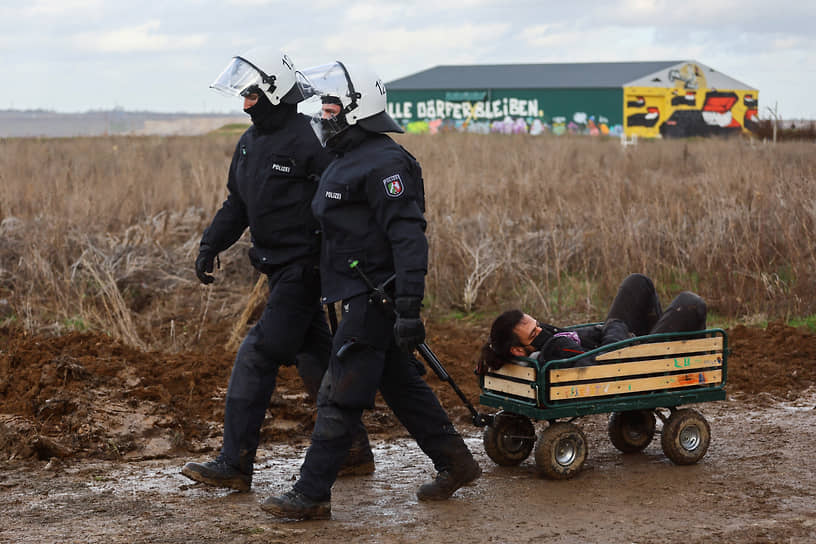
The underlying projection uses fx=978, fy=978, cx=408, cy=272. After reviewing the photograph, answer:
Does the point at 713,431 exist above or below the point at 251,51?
below

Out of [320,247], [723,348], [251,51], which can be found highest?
[251,51]

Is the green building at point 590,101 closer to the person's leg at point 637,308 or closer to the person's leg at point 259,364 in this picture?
the person's leg at point 637,308

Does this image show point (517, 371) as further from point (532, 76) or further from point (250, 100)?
point (532, 76)

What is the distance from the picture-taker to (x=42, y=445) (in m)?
5.75

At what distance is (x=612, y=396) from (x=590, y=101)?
Answer: 51958 millimetres

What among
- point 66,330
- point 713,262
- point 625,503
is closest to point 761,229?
point 713,262

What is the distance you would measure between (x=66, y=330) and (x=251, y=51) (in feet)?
14.8

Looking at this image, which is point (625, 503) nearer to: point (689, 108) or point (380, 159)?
point (380, 159)

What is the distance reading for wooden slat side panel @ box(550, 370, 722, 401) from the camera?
5164mm

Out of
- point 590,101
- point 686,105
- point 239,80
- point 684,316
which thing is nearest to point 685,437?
point 684,316

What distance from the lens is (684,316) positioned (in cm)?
559

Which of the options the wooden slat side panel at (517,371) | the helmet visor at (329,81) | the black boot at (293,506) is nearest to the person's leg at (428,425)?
the wooden slat side panel at (517,371)

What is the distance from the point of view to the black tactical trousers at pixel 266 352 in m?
5.07

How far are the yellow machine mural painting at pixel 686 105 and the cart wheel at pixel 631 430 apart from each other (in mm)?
49872
